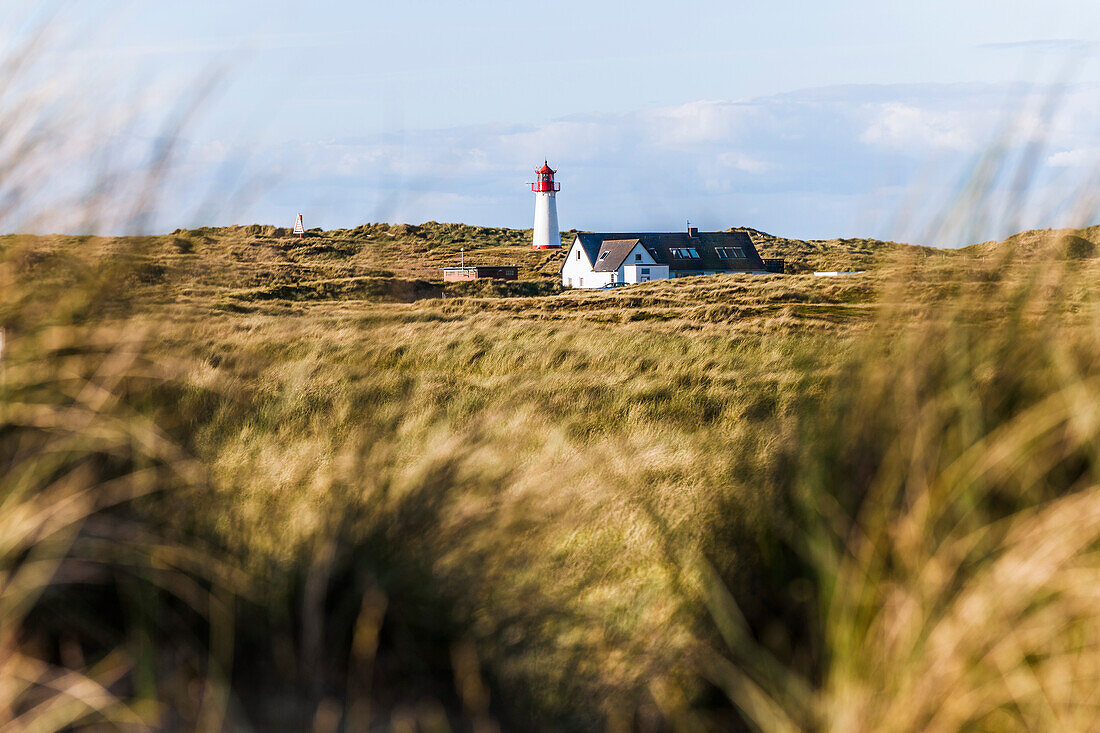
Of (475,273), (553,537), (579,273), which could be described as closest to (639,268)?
(579,273)

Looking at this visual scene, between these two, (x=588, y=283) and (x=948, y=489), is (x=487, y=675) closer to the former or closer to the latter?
(x=948, y=489)

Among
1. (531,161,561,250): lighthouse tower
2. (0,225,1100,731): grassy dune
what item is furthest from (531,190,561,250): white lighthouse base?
(0,225,1100,731): grassy dune

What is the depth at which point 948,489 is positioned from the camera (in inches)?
69.6

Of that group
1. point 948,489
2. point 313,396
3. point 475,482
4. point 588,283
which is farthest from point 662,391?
point 588,283

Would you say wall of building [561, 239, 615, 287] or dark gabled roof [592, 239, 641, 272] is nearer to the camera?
dark gabled roof [592, 239, 641, 272]

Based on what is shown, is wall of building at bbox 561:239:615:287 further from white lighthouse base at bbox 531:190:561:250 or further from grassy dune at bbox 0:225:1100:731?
grassy dune at bbox 0:225:1100:731

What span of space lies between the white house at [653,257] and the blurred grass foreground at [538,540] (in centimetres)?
3707

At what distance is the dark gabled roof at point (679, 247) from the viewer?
4053 cm

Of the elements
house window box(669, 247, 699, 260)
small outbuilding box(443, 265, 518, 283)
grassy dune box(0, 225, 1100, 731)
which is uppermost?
house window box(669, 247, 699, 260)

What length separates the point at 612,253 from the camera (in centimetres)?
4031

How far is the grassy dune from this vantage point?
5.42 ft

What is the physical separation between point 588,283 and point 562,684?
39.1 metres

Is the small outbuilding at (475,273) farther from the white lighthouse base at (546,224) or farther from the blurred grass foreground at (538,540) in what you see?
the blurred grass foreground at (538,540)

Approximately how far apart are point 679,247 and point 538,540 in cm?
4132
